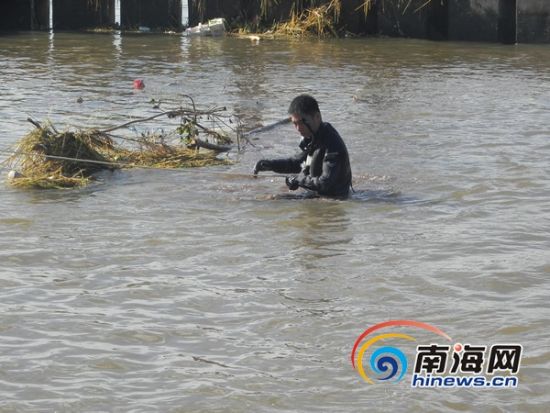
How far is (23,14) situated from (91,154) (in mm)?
17787

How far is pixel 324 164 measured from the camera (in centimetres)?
1026

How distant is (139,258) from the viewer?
8.83 m

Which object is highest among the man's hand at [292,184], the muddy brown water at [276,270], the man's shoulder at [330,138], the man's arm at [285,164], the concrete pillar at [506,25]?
the concrete pillar at [506,25]

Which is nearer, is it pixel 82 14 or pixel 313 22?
pixel 313 22

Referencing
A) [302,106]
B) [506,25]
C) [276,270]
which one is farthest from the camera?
[506,25]

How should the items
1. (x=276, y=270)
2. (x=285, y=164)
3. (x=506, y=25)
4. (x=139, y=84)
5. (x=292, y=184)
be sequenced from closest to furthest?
(x=276, y=270), (x=292, y=184), (x=285, y=164), (x=139, y=84), (x=506, y=25)

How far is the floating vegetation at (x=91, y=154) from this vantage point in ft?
37.4

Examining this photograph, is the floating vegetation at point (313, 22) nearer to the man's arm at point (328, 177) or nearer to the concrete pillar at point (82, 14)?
the concrete pillar at point (82, 14)

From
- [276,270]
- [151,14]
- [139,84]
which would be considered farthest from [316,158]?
[151,14]

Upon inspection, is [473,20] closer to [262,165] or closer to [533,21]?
[533,21]

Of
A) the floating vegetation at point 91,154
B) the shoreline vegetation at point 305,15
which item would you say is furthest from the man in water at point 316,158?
the shoreline vegetation at point 305,15

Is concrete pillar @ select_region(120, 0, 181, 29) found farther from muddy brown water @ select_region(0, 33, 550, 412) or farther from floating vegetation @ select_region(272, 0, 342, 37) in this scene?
muddy brown water @ select_region(0, 33, 550, 412)

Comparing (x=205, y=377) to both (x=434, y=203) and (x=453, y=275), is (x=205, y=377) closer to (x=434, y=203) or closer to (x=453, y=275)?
(x=453, y=275)

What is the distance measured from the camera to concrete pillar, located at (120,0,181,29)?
27750mm
